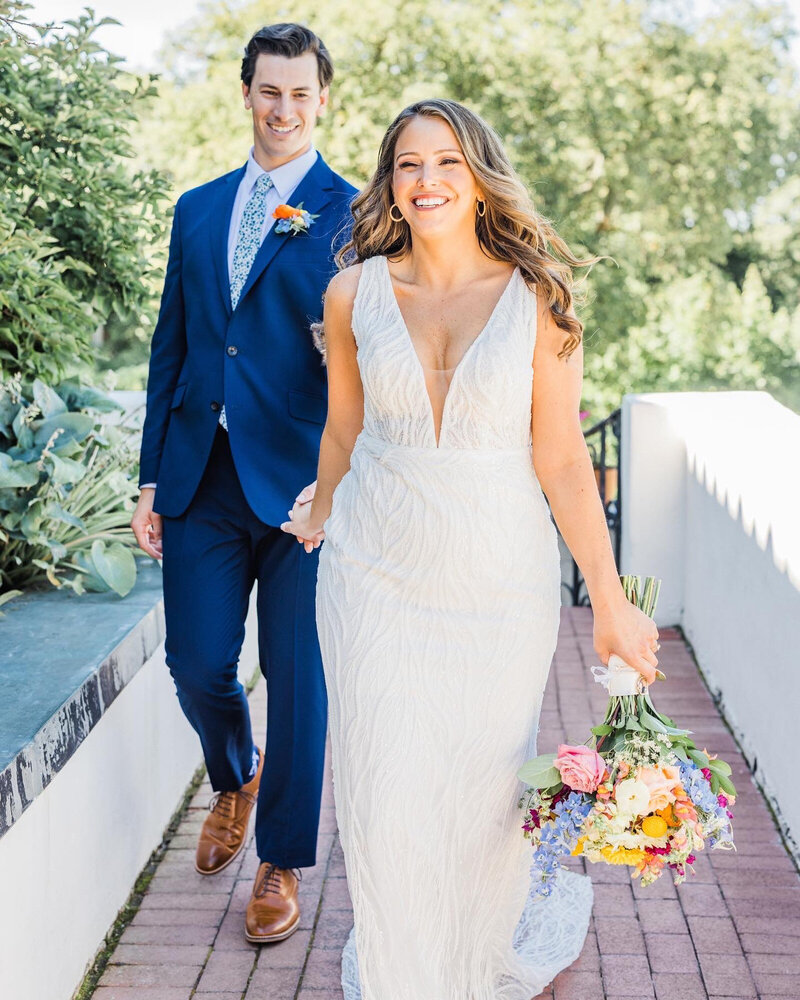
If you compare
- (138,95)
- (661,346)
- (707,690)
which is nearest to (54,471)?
(138,95)

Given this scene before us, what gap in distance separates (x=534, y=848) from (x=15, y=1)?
102 inches

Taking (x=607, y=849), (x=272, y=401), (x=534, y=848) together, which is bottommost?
(x=534, y=848)

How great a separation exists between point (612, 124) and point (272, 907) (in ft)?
42.2

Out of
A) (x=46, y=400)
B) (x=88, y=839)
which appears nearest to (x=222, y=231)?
(x=46, y=400)

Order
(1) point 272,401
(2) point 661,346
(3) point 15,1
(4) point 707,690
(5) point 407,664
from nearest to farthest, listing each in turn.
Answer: (5) point 407,664 → (1) point 272,401 → (3) point 15,1 → (4) point 707,690 → (2) point 661,346

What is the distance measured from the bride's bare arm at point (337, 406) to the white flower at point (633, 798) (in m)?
0.94

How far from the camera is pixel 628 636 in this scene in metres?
2.35

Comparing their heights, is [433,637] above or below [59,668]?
above

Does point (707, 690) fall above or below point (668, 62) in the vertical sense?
below

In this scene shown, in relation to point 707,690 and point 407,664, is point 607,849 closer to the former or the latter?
point 407,664

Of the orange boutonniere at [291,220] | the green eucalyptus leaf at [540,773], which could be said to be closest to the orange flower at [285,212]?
the orange boutonniere at [291,220]

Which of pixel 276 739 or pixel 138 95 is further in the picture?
pixel 138 95

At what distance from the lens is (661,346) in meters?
15.0

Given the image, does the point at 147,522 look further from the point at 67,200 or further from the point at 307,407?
the point at 67,200
